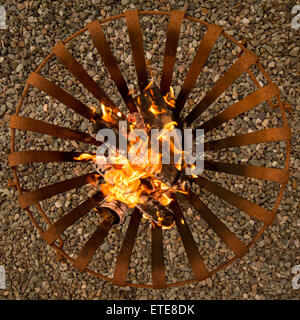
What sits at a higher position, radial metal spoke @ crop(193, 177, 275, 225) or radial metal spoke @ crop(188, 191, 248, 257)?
radial metal spoke @ crop(193, 177, 275, 225)

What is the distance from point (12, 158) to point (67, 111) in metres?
0.62

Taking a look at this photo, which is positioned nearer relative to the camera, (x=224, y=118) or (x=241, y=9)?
(x=224, y=118)

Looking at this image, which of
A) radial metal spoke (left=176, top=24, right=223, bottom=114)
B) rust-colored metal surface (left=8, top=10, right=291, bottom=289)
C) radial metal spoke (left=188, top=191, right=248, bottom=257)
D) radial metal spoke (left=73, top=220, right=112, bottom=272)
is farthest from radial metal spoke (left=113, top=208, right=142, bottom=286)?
radial metal spoke (left=176, top=24, right=223, bottom=114)

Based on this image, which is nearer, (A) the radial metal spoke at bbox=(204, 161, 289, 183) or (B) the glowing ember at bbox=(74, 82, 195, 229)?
(A) the radial metal spoke at bbox=(204, 161, 289, 183)

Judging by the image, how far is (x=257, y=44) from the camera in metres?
1.80

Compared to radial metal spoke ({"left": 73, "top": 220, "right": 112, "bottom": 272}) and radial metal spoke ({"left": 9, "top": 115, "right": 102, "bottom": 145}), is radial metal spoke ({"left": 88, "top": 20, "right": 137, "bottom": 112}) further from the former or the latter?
radial metal spoke ({"left": 73, "top": 220, "right": 112, "bottom": 272})

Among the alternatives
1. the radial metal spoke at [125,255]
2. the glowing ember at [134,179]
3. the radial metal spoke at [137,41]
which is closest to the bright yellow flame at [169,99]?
the glowing ember at [134,179]

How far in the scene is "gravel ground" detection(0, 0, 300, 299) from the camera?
5.92 feet

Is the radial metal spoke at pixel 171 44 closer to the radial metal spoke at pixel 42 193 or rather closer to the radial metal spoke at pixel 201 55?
the radial metal spoke at pixel 201 55

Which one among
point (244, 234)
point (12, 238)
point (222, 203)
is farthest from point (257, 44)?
point (12, 238)

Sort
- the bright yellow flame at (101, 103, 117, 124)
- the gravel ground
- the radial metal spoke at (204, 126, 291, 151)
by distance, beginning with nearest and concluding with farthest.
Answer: the radial metal spoke at (204, 126, 291, 151) → the bright yellow flame at (101, 103, 117, 124) → the gravel ground

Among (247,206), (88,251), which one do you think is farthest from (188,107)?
(88,251)

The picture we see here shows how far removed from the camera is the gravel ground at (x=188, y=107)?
1805 mm
